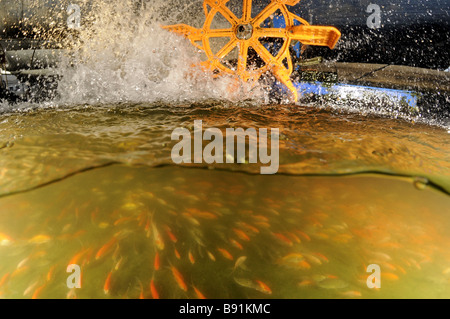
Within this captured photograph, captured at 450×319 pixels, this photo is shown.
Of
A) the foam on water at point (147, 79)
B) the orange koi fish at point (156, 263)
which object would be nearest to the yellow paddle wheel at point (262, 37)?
the foam on water at point (147, 79)

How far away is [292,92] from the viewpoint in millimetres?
5395

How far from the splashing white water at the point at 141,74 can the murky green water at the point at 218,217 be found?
2.17 metres

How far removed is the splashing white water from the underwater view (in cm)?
43

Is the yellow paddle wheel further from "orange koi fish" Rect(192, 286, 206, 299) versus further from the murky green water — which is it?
"orange koi fish" Rect(192, 286, 206, 299)

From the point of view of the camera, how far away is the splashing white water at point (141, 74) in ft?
17.7

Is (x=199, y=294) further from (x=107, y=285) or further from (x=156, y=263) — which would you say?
(x=107, y=285)

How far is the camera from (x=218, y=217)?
2.13 m

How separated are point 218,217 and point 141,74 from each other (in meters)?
4.72

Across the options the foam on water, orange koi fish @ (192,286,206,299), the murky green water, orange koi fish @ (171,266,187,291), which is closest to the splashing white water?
the foam on water

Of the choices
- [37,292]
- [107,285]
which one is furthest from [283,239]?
[37,292]

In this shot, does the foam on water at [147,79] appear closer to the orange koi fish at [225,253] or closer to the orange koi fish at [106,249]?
the orange koi fish at [106,249]

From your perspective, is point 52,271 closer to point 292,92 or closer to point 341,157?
point 341,157

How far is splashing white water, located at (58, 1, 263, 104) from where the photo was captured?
17.7 ft

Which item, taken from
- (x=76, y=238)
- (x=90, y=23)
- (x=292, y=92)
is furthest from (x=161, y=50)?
(x=76, y=238)
